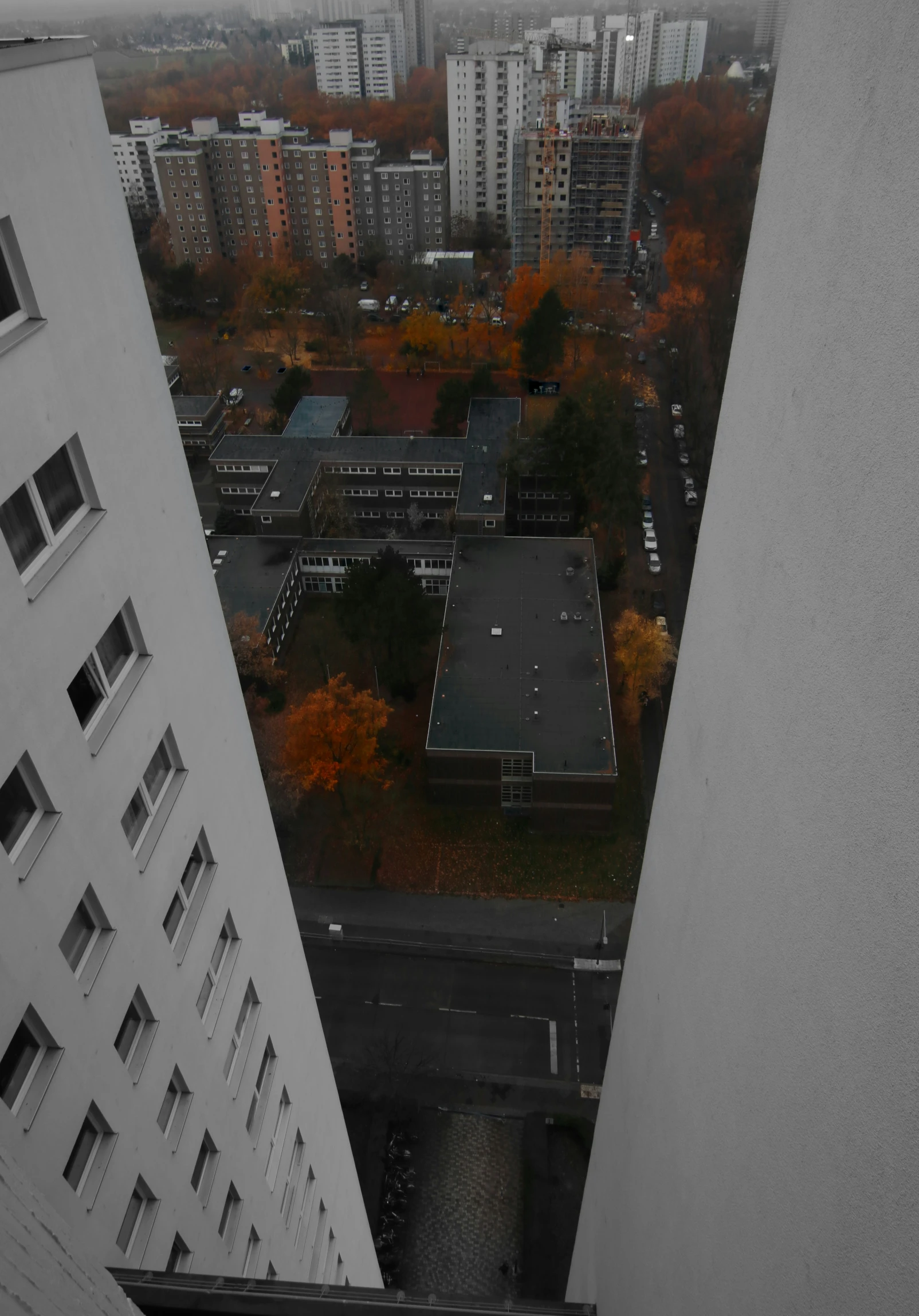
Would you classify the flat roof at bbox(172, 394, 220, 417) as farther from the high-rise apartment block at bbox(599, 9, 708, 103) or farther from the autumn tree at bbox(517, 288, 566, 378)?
the high-rise apartment block at bbox(599, 9, 708, 103)

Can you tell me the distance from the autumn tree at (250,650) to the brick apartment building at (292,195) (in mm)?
41051

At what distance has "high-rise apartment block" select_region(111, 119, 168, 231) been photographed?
6462cm

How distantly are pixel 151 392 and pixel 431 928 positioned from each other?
1898cm

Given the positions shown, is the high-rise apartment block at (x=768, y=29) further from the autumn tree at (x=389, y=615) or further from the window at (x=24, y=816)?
the window at (x=24, y=816)

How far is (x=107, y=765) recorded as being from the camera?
4.96 m

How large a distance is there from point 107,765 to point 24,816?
67 cm

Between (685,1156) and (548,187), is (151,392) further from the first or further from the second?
(548,187)

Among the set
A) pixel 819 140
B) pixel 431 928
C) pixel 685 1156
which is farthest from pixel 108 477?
pixel 431 928

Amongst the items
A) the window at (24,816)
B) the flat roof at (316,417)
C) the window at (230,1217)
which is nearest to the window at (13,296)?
the window at (24,816)

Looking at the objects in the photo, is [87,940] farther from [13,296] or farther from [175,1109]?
[13,296]

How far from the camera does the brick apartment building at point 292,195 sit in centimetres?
5756

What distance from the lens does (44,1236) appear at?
89.6 inches

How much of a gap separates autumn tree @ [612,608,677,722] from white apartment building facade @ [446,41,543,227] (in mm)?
48414

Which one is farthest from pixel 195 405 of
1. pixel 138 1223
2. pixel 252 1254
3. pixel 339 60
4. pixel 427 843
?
pixel 339 60
